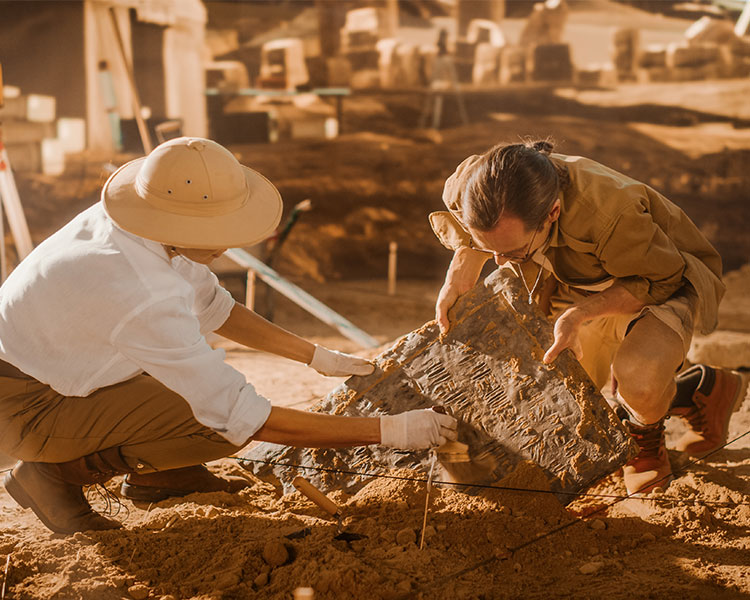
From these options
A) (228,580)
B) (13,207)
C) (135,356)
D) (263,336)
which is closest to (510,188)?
(263,336)

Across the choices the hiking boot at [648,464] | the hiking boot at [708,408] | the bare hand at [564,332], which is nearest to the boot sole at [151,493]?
the bare hand at [564,332]

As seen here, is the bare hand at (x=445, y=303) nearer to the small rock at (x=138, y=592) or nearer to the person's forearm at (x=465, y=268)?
the person's forearm at (x=465, y=268)

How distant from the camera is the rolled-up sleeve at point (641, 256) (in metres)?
2.51

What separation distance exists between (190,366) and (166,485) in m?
0.82

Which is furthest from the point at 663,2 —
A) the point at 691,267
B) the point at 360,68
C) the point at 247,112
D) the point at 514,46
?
the point at 691,267

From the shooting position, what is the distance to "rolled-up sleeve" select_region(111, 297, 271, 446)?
2.09m

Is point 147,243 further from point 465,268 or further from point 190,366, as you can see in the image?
point 465,268

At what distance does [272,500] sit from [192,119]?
19.9ft

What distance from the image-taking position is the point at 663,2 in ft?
25.6

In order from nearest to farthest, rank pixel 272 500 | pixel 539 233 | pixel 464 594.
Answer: pixel 464 594, pixel 539 233, pixel 272 500

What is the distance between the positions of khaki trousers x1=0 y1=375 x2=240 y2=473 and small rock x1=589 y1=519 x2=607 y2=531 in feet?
3.92

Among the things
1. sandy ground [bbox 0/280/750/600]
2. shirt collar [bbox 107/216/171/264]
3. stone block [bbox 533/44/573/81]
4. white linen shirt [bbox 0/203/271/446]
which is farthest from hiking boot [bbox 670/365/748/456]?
stone block [bbox 533/44/573/81]

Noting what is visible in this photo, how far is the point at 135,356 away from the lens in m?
2.12

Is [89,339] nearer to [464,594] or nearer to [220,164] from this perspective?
[220,164]
